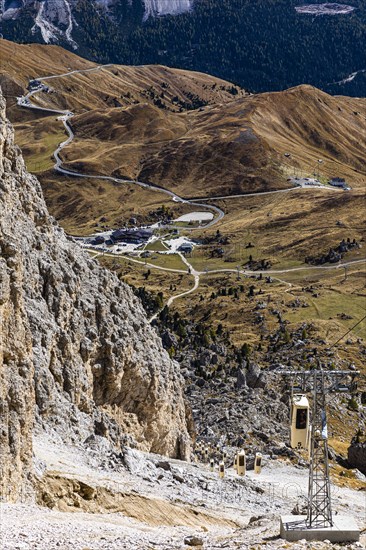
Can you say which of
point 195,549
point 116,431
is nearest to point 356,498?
point 116,431

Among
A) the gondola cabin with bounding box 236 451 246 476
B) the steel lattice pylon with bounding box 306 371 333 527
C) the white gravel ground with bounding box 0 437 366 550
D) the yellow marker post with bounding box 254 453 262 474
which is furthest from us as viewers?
the yellow marker post with bounding box 254 453 262 474

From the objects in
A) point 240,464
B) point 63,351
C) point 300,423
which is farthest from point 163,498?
point 240,464

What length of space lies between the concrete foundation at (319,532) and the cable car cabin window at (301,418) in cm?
385

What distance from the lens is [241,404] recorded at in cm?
8625

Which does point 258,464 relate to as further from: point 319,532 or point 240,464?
point 319,532

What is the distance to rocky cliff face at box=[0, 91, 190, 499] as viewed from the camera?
3219cm

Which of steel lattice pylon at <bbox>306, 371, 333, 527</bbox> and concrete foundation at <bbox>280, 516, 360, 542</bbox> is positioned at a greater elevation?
steel lattice pylon at <bbox>306, 371, 333, 527</bbox>

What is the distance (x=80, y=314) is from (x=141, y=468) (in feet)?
39.4

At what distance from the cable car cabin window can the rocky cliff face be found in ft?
35.7

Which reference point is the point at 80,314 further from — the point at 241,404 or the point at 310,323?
the point at 310,323

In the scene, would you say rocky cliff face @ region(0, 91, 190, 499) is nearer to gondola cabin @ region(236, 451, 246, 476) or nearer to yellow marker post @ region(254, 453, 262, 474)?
gondola cabin @ region(236, 451, 246, 476)

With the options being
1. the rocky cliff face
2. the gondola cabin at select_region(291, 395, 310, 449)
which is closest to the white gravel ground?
the rocky cliff face

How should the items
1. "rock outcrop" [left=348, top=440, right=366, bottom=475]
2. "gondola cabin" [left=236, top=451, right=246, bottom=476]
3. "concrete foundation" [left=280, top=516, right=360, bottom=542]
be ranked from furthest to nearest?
"rock outcrop" [left=348, top=440, right=366, bottom=475]
"gondola cabin" [left=236, top=451, right=246, bottom=476]
"concrete foundation" [left=280, top=516, right=360, bottom=542]

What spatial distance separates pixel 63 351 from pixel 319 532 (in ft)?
69.6
